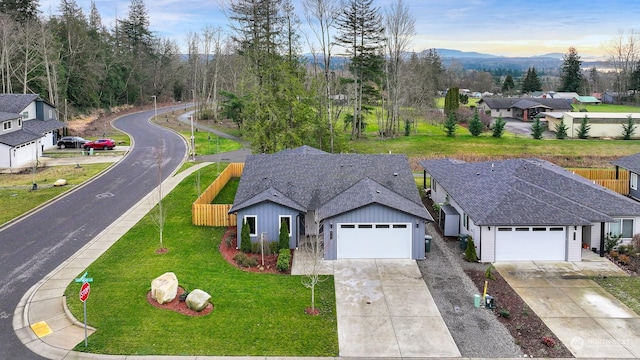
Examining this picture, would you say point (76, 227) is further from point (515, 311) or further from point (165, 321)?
point (515, 311)

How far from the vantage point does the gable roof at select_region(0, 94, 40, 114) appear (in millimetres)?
47312

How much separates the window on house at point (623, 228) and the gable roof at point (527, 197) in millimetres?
497

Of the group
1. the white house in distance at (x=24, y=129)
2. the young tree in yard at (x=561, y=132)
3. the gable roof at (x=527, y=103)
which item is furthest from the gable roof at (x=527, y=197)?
the gable roof at (x=527, y=103)

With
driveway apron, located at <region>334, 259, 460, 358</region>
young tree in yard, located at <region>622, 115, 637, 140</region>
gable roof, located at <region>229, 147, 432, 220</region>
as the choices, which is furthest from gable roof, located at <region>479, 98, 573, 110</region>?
driveway apron, located at <region>334, 259, 460, 358</region>

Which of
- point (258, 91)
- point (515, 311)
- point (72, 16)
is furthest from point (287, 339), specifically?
point (72, 16)

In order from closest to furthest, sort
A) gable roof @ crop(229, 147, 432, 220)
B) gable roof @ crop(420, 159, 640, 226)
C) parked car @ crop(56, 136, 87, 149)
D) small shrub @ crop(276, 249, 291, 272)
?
small shrub @ crop(276, 249, 291, 272) → gable roof @ crop(420, 159, 640, 226) → gable roof @ crop(229, 147, 432, 220) → parked car @ crop(56, 136, 87, 149)

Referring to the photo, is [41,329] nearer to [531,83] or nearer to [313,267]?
[313,267]

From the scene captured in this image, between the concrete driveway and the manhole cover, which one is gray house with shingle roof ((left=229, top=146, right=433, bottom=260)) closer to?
the concrete driveway

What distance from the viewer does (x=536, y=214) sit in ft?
76.1

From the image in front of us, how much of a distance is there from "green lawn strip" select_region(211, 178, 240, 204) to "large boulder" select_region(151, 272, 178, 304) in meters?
14.3

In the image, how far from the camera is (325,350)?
1568 centimetres

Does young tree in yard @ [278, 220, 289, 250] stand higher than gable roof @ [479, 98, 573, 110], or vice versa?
gable roof @ [479, 98, 573, 110]

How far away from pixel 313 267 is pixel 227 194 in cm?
1478

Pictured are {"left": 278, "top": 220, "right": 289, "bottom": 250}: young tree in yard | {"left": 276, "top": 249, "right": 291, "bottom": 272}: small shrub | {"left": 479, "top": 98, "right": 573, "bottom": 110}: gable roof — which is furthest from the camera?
{"left": 479, "top": 98, "right": 573, "bottom": 110}: gable roof
